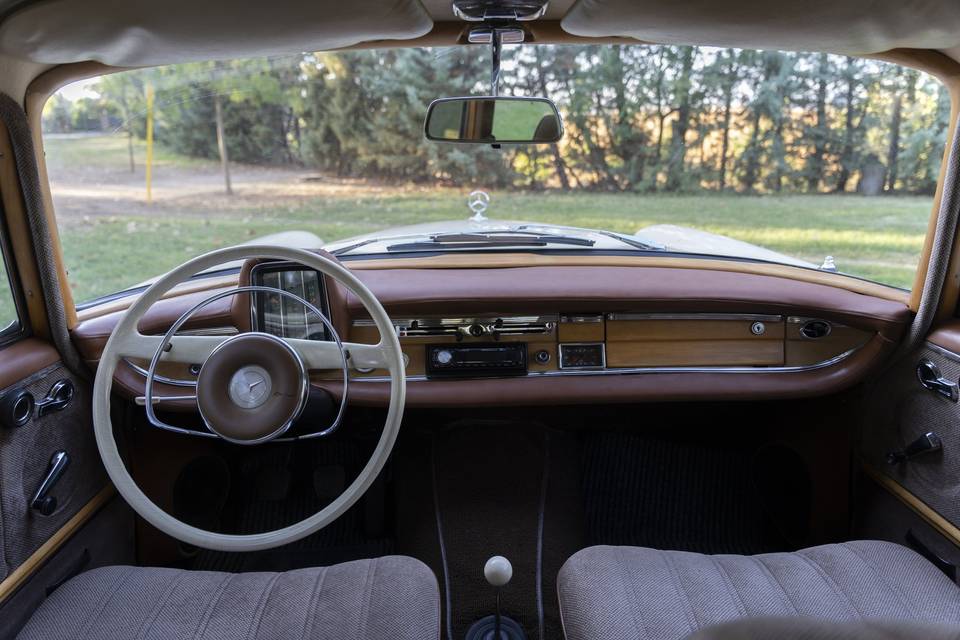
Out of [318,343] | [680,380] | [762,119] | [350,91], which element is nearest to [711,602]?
[680,380]

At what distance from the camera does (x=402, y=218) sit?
560 centimetres

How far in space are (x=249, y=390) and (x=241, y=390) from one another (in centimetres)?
2

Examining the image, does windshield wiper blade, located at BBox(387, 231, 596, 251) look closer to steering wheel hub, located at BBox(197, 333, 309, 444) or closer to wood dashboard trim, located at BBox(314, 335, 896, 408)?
wood dashboard trim, located at BBox(314, 335, 896, 408)

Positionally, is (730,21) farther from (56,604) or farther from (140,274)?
(140,274)

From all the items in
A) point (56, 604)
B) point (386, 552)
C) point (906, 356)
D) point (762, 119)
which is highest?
point (762, 119)

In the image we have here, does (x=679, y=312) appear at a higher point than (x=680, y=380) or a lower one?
higher

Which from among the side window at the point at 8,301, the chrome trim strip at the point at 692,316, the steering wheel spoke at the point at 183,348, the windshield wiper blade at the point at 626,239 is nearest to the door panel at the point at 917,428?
the chrome trim strip at the point at 692,316

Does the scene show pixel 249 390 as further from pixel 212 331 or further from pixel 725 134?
pixel 725 134

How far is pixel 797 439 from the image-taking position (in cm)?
304

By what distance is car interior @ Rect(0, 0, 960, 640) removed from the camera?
1940 millimetres

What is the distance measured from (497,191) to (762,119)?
292 cm

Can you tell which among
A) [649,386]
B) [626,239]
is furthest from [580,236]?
[649,386]

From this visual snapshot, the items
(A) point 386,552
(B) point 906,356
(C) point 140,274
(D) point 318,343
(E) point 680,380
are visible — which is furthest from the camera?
(C) point 140,274

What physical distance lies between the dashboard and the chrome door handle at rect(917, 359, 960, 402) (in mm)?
155
